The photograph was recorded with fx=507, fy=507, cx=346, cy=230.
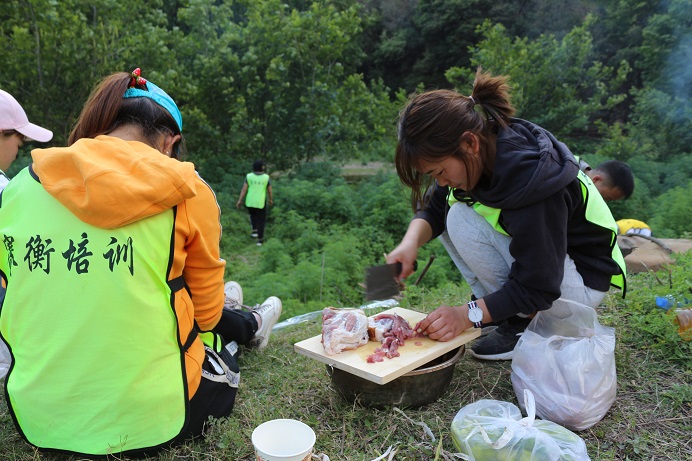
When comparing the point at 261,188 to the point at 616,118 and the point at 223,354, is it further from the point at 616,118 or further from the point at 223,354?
the point at 616,118

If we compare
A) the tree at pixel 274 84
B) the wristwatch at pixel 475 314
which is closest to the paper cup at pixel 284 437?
the wristwatch at pixel 475 314

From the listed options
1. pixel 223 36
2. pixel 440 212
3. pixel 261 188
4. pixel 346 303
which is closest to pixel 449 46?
pixel 223 36

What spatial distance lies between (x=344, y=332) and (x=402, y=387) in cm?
35

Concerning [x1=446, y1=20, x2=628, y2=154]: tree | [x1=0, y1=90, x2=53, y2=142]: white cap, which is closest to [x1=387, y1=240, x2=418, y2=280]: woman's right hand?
[x1=0, y1=90, x2=53, y2=142]: white cap

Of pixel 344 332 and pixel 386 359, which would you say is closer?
pixel 386 359

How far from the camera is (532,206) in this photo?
210 centimetres

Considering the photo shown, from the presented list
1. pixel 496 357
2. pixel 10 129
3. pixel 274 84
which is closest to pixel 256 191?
pixel 274 84

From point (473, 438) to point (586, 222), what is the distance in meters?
1.16

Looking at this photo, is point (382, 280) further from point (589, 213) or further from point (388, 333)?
point (589, 213)

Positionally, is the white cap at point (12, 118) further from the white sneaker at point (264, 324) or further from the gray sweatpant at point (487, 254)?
the gray sweatpant at point (487, 254)

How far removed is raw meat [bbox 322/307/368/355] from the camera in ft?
7.47

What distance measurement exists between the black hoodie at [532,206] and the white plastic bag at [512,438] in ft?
1.53

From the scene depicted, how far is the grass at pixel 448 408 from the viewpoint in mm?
2053

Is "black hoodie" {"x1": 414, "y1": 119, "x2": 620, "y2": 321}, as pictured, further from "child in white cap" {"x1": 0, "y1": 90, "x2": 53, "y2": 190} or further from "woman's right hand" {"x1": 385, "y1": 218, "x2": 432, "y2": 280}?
Answer: "child in white cap" {"x1": 0, "y1": 90, "x2": 53, "y2": 190}
